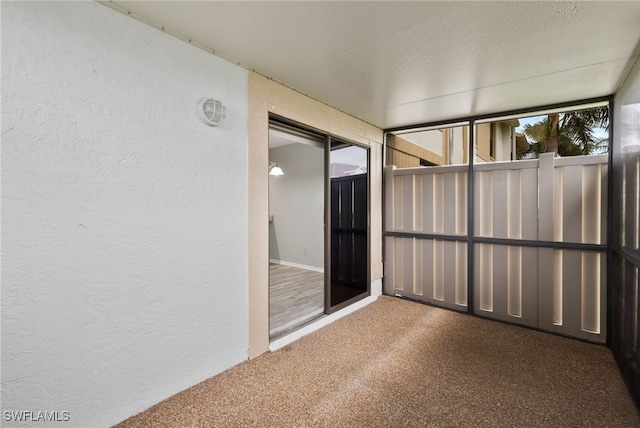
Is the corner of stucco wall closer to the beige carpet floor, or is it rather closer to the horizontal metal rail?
the beige carpet floor

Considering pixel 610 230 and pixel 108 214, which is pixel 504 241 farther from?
pixel 108 214

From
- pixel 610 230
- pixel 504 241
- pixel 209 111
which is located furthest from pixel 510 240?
pixel 209 111

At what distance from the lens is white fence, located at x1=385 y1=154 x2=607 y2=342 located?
2.78 m

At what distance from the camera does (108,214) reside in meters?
1.60

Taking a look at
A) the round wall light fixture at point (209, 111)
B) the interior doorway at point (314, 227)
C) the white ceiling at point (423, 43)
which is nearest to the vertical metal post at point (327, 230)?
the interior doorway at point (314, 227)

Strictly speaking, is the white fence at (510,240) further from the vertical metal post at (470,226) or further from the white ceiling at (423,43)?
the white ceiling at (423,43)

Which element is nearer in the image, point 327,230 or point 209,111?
point 209,111

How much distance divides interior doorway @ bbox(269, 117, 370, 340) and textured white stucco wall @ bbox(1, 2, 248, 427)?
0.89 m

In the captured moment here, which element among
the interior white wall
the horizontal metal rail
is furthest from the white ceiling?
the interior white wall

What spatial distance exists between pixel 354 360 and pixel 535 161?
268cm

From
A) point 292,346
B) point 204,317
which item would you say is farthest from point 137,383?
point 292,346

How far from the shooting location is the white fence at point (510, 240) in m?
2.78

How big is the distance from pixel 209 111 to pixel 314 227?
12.5 feet

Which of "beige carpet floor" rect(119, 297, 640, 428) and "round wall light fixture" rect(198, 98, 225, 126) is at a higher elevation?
"round wall light fixture" rect(198, 98, 225, 126)
